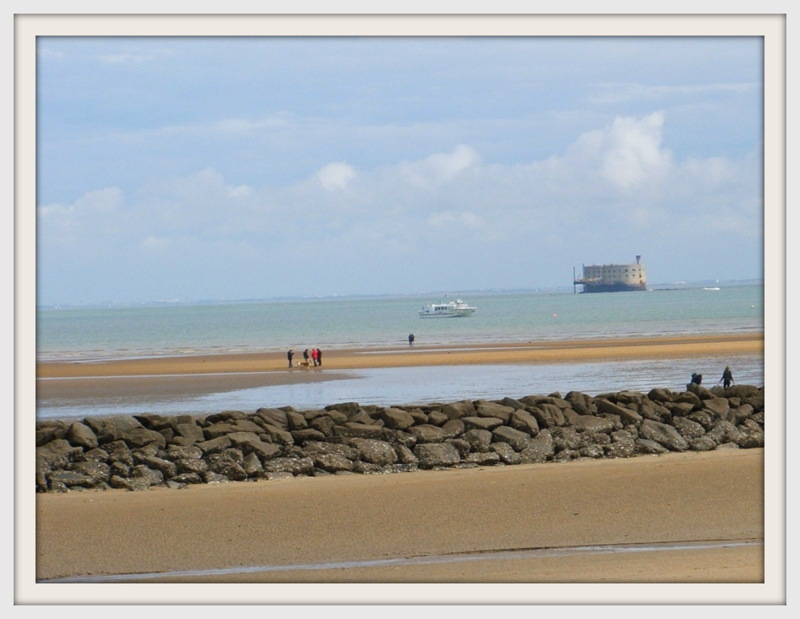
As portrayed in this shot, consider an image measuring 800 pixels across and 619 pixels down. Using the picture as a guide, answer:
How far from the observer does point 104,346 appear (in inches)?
2322

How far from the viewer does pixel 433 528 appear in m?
9.99

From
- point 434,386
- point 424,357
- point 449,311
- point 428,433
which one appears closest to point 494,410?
point 428,433

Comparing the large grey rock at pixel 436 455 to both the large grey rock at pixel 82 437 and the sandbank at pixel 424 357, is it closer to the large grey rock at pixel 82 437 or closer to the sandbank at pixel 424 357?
the large grey rock at pixel 82 437

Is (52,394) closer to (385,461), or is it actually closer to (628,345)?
(385,461)

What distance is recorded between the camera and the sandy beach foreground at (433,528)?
828cm

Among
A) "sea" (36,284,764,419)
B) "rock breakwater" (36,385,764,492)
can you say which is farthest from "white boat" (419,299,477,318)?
"rock breakwater" (36,385,764,492)

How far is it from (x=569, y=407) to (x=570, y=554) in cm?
700

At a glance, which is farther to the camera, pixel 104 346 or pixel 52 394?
pixel 104 346

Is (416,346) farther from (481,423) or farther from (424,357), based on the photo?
(481,423)

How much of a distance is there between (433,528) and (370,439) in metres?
3.98

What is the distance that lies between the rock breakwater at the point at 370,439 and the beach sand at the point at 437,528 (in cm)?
44

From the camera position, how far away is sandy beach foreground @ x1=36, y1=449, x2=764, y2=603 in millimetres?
8281

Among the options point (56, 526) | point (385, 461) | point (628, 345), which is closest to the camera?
point (56, 526)
